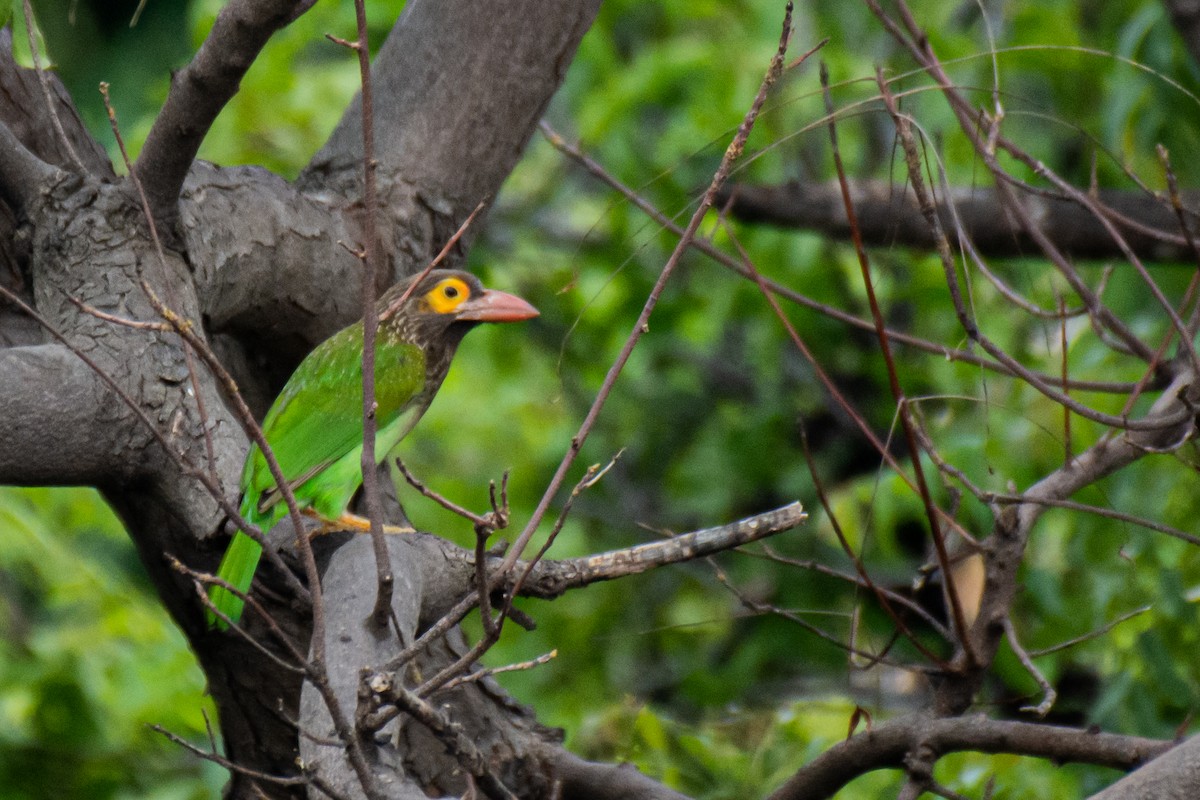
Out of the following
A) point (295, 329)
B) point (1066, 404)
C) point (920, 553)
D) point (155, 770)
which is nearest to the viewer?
point (1066, 404)

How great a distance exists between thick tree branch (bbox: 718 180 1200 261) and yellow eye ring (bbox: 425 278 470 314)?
1179mm

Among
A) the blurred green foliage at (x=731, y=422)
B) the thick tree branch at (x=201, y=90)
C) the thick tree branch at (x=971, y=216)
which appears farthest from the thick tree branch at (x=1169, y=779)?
the thick tree branch at (x=971, y=216)

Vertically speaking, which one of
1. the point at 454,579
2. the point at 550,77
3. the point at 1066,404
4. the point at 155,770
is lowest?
the point at 155,770

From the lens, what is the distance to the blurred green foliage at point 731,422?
3.89 meters

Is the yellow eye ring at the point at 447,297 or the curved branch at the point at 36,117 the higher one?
the curved branch at the point at 36,117

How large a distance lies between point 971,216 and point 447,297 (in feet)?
6.29

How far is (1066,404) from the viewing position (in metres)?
2.44

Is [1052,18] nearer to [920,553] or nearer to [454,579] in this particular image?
[920,553]

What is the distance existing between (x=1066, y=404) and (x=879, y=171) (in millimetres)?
4117

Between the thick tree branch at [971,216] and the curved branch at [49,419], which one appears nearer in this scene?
the curved branch at [49,419]

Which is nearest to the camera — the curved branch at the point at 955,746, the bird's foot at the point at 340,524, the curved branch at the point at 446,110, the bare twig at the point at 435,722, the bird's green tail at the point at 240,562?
the bare twig at the point at 435,722

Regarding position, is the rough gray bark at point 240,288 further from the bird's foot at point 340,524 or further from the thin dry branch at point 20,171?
the bird's foot at point 340,524

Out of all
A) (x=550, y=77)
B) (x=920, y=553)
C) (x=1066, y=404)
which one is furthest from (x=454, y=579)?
(x=920, y=553)

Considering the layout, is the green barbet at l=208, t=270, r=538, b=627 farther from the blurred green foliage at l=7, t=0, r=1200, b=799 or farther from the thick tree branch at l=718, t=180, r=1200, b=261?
the thick tree branch at l=718, t=180, r=1200, b=261
